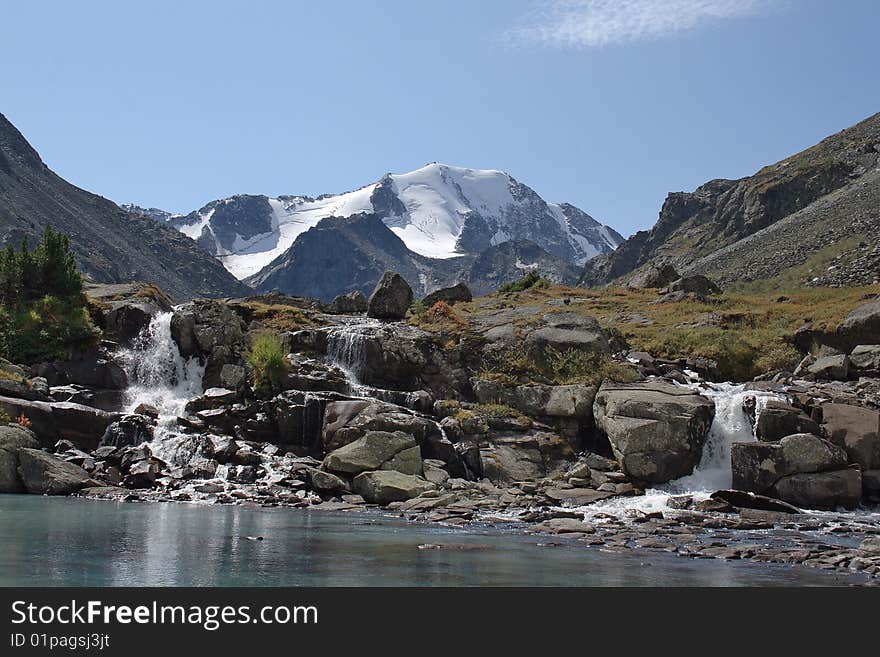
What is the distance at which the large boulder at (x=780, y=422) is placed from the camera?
2967 centimetres

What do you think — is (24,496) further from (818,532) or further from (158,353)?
(818,532)

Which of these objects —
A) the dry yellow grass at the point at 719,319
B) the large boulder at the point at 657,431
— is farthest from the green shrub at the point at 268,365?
the dry yellow grass at the point at 719,319

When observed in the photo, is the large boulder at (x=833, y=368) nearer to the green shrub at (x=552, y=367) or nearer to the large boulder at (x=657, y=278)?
the green shrub at (x=552, y=367)

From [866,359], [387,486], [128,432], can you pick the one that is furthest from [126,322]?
[866,359]

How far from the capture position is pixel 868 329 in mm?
39438

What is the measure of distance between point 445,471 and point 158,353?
769 inches

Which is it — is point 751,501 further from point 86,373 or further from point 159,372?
point 86,373

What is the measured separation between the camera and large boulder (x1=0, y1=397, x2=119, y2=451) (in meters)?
31.8

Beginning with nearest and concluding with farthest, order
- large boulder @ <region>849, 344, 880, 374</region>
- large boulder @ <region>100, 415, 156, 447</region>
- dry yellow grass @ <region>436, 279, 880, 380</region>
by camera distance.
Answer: large boulder @ <region>100, 415, 156, 447</region>
large boulder @ <region>849, 344, 880, 374</region>
dry yellow grass @ <region>436, 279, 880, 380</region>

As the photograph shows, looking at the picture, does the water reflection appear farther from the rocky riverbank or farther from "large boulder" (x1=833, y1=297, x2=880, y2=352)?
"large boulder" (x1=833, y1=297, x2=880, y2=352)

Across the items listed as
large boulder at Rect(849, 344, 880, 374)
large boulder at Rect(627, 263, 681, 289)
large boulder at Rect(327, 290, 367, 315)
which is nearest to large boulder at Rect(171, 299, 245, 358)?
large boulder at Rect(327, 290, 367, 315)

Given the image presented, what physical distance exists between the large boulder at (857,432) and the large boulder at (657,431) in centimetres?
487

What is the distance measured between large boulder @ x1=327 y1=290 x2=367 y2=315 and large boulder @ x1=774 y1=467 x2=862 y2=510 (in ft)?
133

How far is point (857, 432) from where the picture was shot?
28.5m
